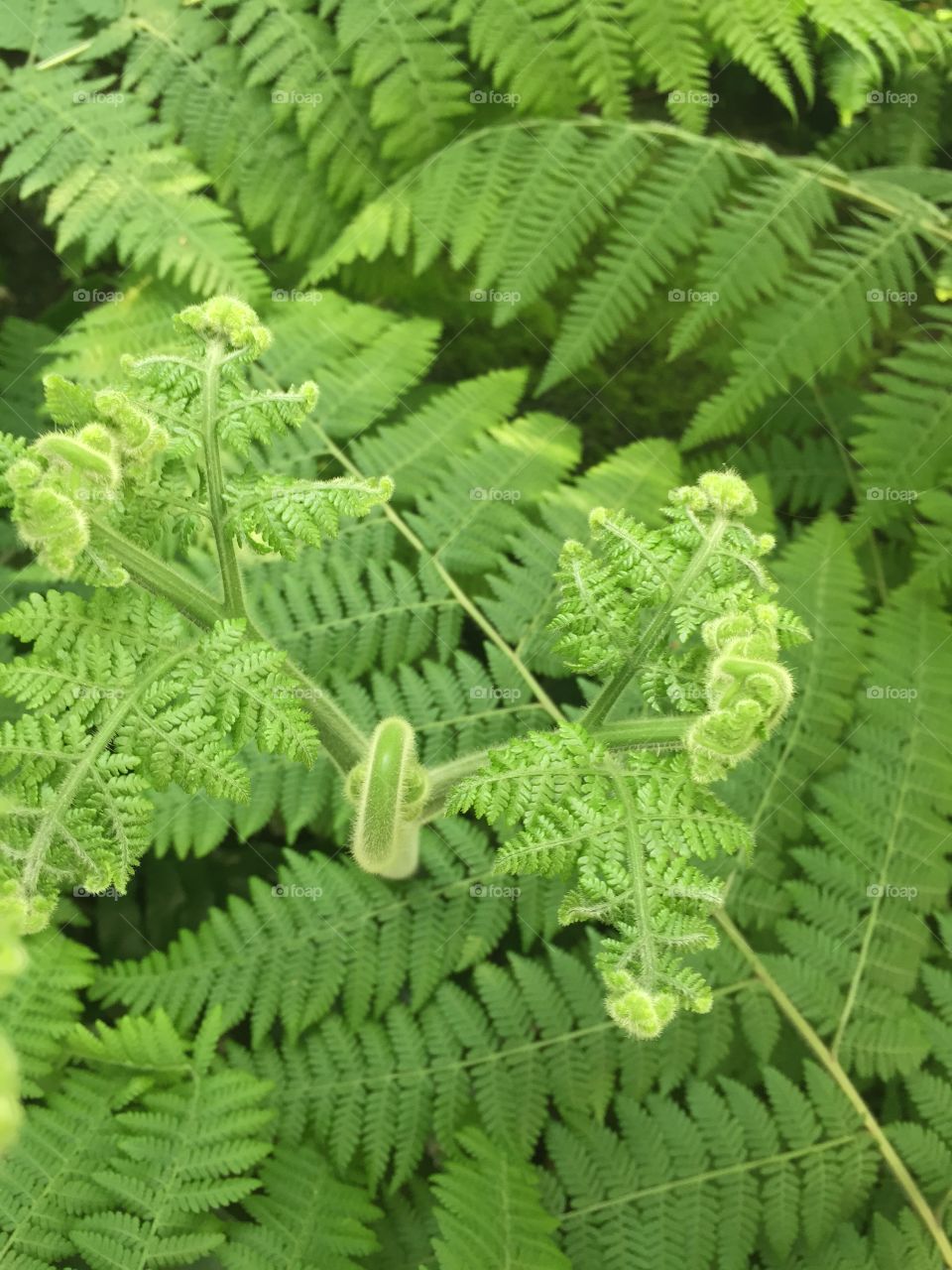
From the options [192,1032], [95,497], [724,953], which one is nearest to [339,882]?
[192,1032]

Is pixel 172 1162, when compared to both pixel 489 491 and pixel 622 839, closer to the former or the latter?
pixel 622 839

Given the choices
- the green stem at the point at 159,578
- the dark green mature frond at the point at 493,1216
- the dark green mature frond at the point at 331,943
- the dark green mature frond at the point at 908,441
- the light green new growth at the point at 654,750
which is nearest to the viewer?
the light green new growth at the point at 654,750

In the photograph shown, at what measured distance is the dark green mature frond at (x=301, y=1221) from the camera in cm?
238

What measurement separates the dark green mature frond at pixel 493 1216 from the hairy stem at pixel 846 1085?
0.82m

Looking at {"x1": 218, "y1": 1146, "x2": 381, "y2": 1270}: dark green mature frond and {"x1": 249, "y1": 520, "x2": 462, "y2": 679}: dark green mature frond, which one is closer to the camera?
{"x1": 218, "y1": 1146, "x2": 381, "y2": 1270}: dark green mature frond

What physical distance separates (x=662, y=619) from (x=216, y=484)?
0.84 m

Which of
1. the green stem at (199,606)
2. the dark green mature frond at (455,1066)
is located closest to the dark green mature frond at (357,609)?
the green stem at (199,606)

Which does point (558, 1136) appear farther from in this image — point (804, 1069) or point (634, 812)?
point (634, 812)

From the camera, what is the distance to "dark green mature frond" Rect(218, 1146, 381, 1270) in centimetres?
238

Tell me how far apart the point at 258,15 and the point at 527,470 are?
1.78 meters

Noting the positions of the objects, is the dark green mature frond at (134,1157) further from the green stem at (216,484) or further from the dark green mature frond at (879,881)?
the dark green mature frond at (879,881)

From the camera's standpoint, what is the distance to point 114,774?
1.74 meters

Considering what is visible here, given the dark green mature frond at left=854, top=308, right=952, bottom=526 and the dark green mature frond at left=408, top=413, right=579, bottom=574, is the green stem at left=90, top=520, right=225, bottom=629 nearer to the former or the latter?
the dark green mature frond at left=408, top=413, right=579, bottom=574

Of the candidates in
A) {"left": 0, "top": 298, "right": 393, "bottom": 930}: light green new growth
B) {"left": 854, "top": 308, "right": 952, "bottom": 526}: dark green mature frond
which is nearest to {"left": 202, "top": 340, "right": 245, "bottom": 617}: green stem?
{"left": 0, "top": 298, "right": 393, "bottom": 930}: light green new growth
